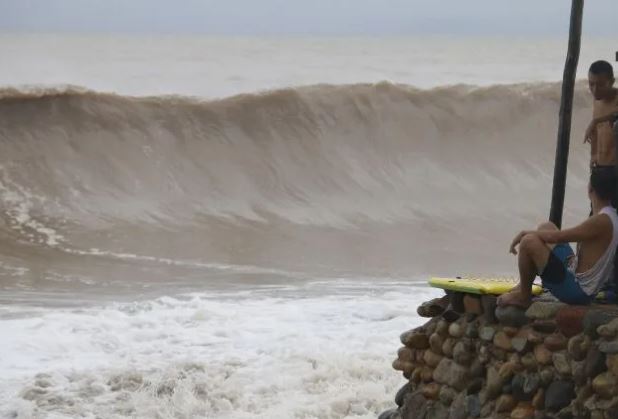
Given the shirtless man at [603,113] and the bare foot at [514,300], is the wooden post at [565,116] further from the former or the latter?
the bare foot at [514,300]

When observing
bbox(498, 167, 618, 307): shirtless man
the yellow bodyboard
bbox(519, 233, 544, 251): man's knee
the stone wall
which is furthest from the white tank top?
the yellow bodyboard

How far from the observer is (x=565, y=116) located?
8.19 meters

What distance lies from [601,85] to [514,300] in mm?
1267

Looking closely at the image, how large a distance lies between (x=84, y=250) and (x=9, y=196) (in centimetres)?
351

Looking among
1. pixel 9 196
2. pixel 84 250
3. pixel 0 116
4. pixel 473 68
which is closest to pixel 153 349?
pixel 84 250

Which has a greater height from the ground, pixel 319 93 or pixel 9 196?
pixel 319 93

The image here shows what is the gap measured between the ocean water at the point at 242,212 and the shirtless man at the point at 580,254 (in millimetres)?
2782

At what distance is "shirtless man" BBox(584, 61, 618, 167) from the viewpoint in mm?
7258

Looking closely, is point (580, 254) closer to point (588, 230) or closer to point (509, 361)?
point (588, 230)

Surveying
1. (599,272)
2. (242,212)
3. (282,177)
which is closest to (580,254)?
(599,272)

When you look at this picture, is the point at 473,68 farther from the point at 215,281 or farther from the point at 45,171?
the point at 215,281

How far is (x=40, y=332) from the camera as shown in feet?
38.5

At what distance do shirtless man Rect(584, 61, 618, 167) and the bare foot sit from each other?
0.80 m

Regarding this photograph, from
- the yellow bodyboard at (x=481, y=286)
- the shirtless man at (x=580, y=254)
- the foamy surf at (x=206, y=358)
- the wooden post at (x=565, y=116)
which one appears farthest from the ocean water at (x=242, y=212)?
the shirtless man at (x=580, y=254)
